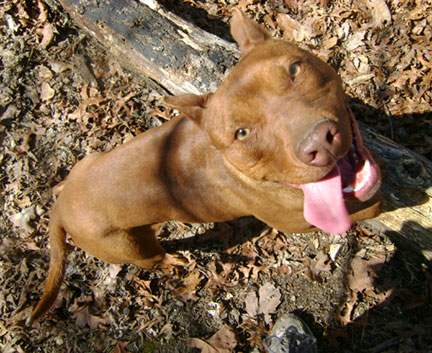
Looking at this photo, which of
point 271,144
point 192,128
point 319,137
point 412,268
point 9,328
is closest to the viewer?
point 319,137

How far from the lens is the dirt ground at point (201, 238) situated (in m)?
5.23

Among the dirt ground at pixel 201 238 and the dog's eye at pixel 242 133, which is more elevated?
the dog's eye at pixel 242 133

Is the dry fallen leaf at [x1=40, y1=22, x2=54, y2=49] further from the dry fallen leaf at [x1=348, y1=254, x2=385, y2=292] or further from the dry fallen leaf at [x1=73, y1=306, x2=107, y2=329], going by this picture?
the dry fallen leaf at [x1=348, y1=254, x2=385, y2=292]

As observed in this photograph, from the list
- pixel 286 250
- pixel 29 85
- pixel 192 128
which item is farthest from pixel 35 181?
pixel 286 250

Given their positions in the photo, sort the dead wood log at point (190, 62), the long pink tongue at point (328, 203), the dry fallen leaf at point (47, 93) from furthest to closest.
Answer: the dry fallen leaf at point (47, 93) → the dead wood log at point (190, 62) → the long pink tongue at point (328, 203)

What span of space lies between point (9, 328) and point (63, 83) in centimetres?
308

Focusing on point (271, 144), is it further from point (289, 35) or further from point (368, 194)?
point (289, 35)

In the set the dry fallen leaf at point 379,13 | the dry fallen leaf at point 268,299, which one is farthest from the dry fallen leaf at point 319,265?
the dry fallen leaf at point 379,13

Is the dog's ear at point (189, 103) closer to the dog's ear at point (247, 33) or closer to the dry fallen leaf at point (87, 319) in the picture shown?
the dog's ear at point (247, 33)

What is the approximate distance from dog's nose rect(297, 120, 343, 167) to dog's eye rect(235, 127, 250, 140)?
481 mm

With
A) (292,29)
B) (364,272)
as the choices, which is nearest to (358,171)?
(364,272)

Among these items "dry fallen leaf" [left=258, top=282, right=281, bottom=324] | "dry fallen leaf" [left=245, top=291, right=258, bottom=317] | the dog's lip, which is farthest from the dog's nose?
"dry fallen leaf" [left=245, top=291, right=258, bottom=317]

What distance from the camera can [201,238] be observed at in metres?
6.01

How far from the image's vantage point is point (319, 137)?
3.25 metres
